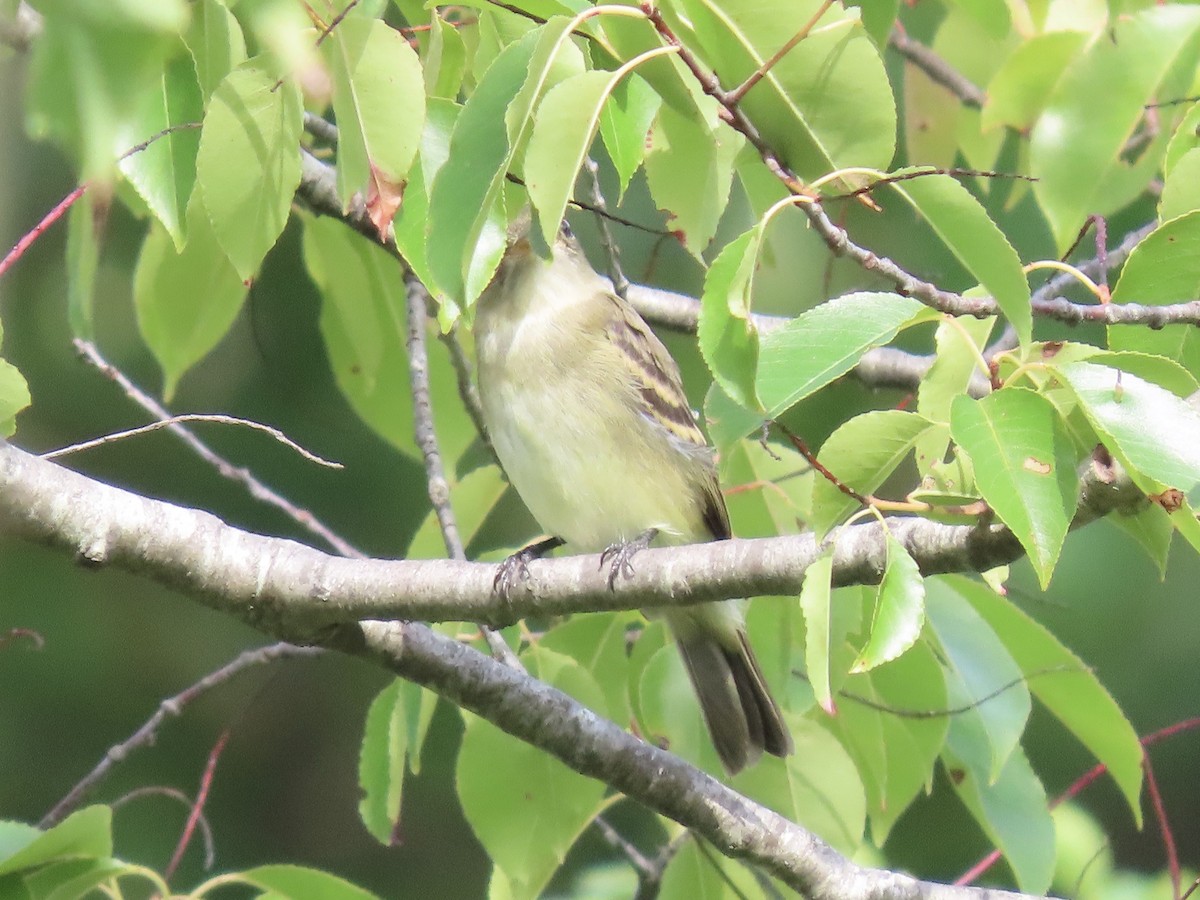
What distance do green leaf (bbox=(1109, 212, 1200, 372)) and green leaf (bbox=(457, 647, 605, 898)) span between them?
1121 mm

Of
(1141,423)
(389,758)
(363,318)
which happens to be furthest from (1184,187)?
(363,318)

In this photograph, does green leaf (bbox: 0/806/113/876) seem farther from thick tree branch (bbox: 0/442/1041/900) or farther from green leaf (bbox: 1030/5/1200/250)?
green leaf (bbox: 1030/5/1200/250)

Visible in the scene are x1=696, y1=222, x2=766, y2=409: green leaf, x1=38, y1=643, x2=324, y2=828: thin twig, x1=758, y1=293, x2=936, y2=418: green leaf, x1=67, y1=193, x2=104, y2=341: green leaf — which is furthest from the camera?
x1=38, y1=643, x2=324, y2=828: thin twig

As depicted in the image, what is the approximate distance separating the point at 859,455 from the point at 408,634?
90cm

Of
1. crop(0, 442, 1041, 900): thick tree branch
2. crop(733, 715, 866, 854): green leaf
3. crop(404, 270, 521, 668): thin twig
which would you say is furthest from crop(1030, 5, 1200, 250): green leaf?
crop(404, 270, 521, 668): thin twig

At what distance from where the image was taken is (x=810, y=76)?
162 cm

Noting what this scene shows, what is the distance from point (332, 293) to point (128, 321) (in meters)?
3.28

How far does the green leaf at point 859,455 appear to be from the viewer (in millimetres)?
1604

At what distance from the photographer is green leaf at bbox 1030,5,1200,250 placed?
5.43ft

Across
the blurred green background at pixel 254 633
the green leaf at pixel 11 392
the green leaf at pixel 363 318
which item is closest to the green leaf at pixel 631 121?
the green leaf at pixel 11 392

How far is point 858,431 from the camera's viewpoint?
160 cm

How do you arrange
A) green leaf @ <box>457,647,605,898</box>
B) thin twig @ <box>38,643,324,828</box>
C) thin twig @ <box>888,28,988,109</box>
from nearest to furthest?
green leaf @ <box>457,647,605,898</box> < thin twig @ <box>38,643,324,828</box> < thin twig @ <box>888,28,988,109</box>

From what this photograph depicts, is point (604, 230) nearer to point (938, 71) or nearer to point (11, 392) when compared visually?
point (938, 71)

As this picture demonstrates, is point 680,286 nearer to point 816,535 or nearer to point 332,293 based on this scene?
point 332,293
